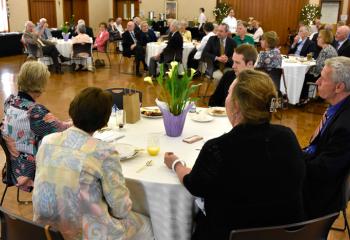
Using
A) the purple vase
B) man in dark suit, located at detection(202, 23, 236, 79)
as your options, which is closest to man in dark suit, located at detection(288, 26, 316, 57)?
man in dark suit, located at detection(202, 23, 236, 79)

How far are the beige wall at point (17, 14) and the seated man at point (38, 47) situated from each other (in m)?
4.67

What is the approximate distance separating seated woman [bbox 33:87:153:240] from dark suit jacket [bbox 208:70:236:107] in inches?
82.5

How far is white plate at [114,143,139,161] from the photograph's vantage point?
218 cm

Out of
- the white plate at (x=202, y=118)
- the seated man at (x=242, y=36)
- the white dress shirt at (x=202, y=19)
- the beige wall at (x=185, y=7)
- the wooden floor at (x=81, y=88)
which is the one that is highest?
the beige wall at (x=185, y=7)

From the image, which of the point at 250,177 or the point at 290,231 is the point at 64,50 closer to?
the point at 250,177

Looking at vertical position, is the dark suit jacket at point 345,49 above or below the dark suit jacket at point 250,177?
above

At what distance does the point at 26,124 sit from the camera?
2.52 meters

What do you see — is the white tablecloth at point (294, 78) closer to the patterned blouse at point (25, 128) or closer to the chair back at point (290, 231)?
the patterned blouse at point (25, 128)

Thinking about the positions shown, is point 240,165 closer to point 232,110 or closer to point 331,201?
point 232,110

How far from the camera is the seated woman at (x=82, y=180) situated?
1.61m

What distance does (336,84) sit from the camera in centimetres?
A: 238

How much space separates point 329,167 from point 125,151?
113 cm

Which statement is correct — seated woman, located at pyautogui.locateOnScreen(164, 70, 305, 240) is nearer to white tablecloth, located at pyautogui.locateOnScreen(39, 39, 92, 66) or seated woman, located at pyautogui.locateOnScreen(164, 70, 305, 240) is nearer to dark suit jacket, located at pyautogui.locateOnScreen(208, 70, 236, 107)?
dark suit jacket, located at pyautogui.locateOnScreen(208, 70, 236, 107)

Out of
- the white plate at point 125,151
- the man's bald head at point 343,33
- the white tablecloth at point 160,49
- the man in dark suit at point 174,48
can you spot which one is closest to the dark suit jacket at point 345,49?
the man's bald head at point 343,33
